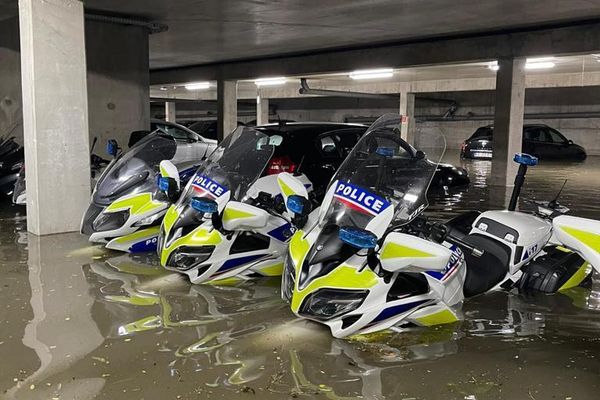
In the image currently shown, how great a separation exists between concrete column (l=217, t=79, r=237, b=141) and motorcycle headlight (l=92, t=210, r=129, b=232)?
12666mm

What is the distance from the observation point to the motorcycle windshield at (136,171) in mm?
5492

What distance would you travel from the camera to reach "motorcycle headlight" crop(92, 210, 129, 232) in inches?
206

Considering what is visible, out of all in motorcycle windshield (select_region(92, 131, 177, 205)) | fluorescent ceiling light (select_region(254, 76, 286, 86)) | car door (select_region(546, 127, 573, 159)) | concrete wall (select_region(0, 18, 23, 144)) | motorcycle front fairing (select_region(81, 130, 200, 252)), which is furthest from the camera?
car door (select_region(546, 127, 573, 159))

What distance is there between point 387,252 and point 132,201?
2928 millimetres

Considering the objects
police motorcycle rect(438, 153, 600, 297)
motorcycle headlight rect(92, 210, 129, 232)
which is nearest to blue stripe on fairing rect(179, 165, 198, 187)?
motorcycle headlight rect(92, 210, 129, 232)

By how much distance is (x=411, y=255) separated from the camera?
10.0 ft

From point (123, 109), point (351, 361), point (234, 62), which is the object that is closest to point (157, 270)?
point (351, 361)

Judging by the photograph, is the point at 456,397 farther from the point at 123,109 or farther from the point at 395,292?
the point at 123,109

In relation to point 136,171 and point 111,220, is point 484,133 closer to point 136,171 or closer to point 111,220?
point 136,171

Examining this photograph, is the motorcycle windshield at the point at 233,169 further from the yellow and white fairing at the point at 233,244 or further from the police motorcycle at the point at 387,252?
the police motorcycle at the point at 387,252

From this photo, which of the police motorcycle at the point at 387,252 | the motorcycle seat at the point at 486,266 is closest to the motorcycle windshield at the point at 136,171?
the police motorcycle at the point at 387,252

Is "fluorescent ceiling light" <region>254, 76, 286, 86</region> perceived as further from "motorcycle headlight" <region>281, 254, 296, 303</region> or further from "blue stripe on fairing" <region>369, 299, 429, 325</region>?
"blue stripe on fairing" <region>369, 299, 429, 325</region>

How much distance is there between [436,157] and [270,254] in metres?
1.56

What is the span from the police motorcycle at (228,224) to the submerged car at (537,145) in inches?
621
